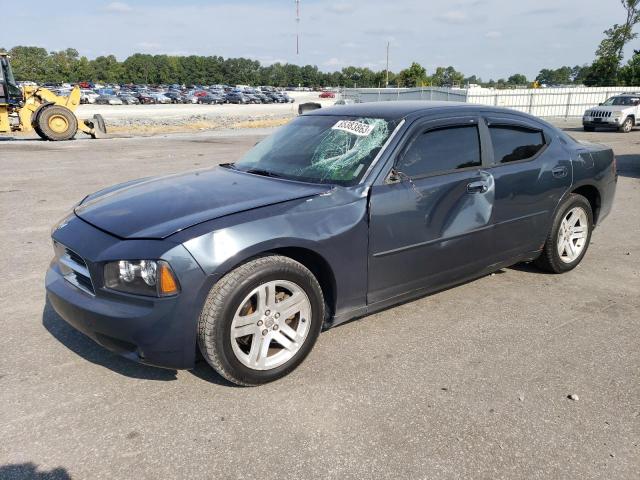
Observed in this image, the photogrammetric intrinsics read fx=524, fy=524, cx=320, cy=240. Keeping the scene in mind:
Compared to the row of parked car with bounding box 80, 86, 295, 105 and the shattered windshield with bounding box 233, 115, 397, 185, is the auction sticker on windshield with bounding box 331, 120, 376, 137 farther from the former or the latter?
the row of parked car with bounding box 80, 86, 295, 105

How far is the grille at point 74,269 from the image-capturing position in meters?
2.93

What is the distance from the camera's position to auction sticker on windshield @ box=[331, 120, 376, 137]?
3.75 metres

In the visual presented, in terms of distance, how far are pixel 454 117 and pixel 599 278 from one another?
2216 mm

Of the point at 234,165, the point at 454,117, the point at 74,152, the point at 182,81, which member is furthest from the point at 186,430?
the point at 182,81

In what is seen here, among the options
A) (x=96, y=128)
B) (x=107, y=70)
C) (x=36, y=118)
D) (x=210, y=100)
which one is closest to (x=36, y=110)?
(x=36, y=118)

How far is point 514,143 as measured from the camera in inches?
170

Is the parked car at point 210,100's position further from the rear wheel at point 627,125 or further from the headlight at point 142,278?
the headlight at point 142,278

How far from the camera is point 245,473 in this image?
235cm

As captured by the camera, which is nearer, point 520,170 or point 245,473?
point 245,473

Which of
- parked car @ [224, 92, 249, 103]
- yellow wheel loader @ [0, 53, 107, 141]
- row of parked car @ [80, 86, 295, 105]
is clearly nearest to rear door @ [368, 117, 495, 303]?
yellow wheel loader @ [0, 53, 107, 141]

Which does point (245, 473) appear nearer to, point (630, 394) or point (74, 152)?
point (630, 394)

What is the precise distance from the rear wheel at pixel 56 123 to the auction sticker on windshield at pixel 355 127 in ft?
56.5

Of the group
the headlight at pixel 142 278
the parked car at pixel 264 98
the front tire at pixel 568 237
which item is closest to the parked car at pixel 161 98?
the parked car at pixel 264 98

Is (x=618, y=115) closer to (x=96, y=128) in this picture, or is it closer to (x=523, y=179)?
(x=96, y=128)
